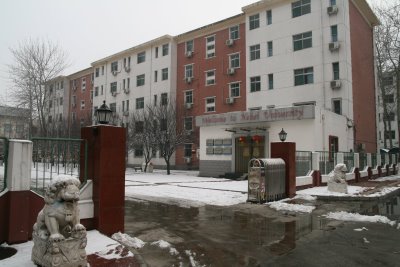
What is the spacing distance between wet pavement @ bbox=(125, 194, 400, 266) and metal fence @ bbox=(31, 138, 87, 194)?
75.7 inches

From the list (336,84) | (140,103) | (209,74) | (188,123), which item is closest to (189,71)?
(209,74)

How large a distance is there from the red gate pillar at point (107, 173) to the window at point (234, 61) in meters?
28.6

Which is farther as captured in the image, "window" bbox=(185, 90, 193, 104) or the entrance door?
"window" bbox=(185, 90, 193, 104)

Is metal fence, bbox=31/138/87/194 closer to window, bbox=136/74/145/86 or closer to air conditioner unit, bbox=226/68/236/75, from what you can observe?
air conditioner unit, bbox=226/68/236/75

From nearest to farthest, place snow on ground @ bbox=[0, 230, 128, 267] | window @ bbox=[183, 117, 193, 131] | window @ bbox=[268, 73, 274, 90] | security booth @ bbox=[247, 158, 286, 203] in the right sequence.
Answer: snow on ground @ bbox=[0, 230, 128, 267]
security booth @ bbox=[247, 158, 286, 203]
window @ bbox=[268, 73, 274, 90]
window @ bbox=[183, 117, 193, 131]

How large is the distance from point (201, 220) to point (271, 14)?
2684cm

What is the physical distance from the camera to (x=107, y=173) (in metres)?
6.84

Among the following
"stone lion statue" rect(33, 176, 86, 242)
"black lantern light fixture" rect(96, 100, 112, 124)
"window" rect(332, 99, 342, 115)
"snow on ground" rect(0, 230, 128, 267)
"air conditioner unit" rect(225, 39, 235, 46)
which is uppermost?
"air conditioner unit" rect(225, 39, 235, 46)

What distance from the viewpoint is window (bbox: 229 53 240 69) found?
34.2 metres

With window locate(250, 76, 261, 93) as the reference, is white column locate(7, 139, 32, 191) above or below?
below

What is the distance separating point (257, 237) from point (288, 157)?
7.00 meters

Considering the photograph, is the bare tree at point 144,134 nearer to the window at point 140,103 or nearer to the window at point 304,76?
the window at point 140,103

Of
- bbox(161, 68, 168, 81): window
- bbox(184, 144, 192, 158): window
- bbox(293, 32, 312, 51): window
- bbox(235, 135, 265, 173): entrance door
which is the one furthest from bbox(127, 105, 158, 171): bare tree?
Result: bbox(293, 32, 312, 51): window

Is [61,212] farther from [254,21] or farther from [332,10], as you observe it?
[254,21]
